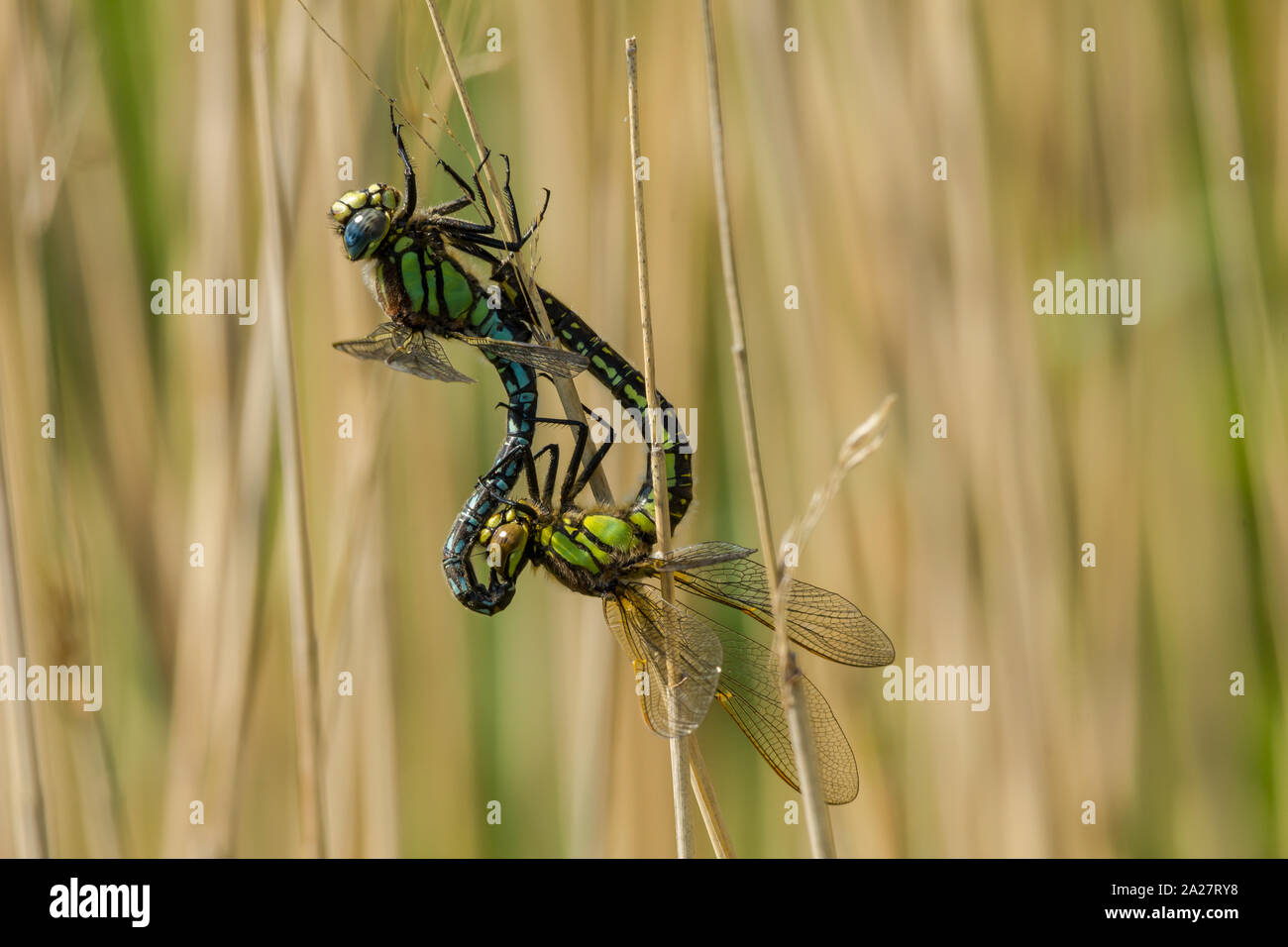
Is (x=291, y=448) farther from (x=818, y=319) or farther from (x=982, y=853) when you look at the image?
(x=982, y=853)

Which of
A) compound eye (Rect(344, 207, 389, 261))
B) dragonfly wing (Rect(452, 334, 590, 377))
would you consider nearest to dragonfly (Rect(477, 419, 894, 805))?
dragonfly wing (Rect(452, 334, 590, 377))

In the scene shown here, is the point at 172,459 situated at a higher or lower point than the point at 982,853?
higher

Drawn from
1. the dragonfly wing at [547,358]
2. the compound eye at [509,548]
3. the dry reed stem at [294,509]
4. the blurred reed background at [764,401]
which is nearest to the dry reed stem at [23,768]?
the blurred reed background at [764,401]

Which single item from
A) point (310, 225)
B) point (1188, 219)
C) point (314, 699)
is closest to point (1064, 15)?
point (1188, 219)

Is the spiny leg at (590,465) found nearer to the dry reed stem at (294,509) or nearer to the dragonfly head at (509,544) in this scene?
the dragonfly head at (509,544)

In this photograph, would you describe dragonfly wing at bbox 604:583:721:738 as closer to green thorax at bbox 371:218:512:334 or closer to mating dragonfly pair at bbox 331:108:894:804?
mating dragonfly pair at bbox 331:108:894:804

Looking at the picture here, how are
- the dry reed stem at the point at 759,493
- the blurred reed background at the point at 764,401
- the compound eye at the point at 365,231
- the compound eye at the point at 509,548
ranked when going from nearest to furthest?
the dry reed stem at the point at 759,493 → the compound eye at the point at 365,231 → the compound eye at the point at 509,548 → the blurred reed background at the point at 764,401

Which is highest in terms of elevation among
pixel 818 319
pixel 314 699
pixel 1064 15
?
pixel 1064 15

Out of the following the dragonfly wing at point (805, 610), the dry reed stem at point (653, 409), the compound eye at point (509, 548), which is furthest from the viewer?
the dragonfly wing at point (805, 610)
